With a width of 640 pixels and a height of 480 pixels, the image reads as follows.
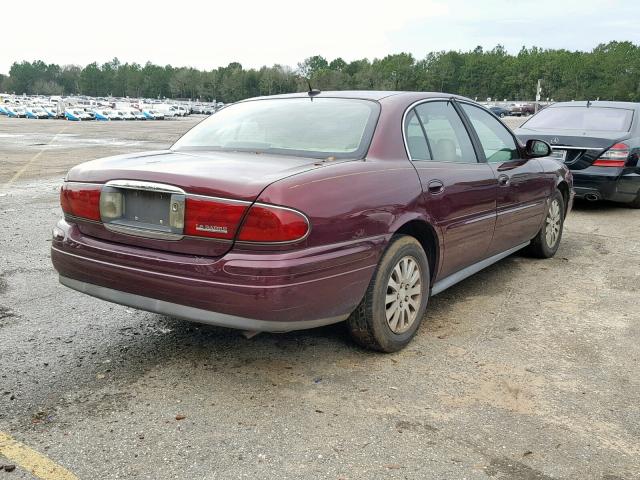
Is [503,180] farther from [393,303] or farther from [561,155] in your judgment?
[561,155]

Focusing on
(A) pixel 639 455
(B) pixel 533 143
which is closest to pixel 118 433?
(A) pixel 639 455

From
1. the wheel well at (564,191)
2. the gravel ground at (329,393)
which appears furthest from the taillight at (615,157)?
the gravel ground at (329,393)

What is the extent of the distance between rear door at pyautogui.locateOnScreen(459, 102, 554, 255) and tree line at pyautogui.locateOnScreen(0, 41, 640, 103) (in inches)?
4858

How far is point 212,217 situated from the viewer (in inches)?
116

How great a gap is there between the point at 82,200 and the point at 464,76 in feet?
548

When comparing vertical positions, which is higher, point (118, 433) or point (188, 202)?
point (188, 202)

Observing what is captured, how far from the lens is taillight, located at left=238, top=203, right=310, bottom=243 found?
9.39ft

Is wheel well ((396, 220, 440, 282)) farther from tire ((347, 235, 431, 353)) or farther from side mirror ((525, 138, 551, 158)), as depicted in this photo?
side mirror ((525, 138, 551, 158))

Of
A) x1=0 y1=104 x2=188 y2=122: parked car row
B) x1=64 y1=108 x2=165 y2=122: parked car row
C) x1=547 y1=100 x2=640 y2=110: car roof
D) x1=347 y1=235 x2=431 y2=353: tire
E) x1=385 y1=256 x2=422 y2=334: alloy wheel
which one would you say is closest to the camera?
x1=347 y1=235 x2=431 y2=353: tire

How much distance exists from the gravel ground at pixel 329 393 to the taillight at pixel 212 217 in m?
0.84

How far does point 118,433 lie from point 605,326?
128 inches

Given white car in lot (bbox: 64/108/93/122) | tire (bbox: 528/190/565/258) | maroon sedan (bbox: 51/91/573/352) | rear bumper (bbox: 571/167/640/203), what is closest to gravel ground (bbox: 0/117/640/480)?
maroon sedan (bbox: 51/91/573/352)

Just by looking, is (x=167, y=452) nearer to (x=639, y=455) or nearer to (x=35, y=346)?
(x=35, y=346)

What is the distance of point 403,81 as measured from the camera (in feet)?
526
